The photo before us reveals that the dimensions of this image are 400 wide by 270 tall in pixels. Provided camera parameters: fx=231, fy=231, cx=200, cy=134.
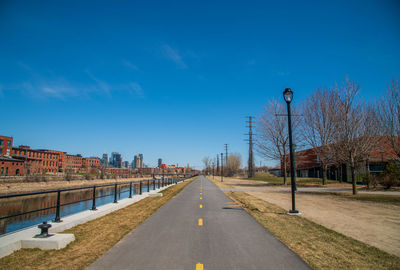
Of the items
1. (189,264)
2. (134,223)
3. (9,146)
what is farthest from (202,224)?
(9,146)

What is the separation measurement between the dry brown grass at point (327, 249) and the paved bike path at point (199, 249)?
355mm

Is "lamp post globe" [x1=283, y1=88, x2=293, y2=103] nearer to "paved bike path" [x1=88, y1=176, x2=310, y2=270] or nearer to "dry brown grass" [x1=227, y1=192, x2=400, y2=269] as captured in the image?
"dry brown grass" [x1=227, y1=192, x2=400, y2=269]

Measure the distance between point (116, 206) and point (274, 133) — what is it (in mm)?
31025

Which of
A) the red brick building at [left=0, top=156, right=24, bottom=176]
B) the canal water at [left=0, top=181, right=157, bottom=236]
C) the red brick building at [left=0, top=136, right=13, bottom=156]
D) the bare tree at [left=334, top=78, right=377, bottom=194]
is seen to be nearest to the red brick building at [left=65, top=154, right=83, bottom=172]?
the red brick building at [left=0, top=136, right=13, bottom=156]

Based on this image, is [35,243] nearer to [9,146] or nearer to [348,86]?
[348,86]

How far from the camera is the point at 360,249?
6047 mm

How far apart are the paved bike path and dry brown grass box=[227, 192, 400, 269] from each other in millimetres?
355

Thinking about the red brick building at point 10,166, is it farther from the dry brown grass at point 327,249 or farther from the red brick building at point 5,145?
the dry brown grass at point 327,249

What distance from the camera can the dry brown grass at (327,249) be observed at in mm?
5008

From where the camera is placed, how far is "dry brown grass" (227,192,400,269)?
5.01 meters

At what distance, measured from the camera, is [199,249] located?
19.3 ft

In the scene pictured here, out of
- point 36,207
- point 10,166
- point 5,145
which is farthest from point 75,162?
point 36,207

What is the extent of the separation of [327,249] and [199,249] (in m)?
3.30

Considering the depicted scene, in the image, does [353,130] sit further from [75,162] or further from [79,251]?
[75,162]
